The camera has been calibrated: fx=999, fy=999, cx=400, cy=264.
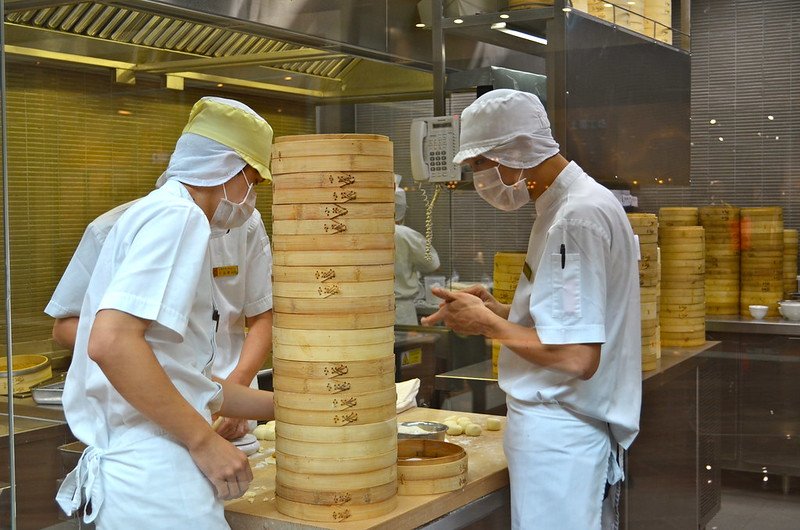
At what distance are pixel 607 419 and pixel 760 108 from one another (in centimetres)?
99

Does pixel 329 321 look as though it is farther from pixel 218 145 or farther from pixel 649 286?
pixel 649 286

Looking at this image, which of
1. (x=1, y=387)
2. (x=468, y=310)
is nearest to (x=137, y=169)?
(x=1, y=387)

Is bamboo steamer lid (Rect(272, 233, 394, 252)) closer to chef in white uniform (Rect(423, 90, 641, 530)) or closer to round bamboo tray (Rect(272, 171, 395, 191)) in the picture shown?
round bamboo tray (Rect(272, 171, 395, 191))

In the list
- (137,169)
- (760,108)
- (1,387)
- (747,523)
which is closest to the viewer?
(1,387)

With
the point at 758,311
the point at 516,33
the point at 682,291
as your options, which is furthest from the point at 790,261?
the point at 516,33

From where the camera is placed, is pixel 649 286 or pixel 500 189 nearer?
pixel 500 189

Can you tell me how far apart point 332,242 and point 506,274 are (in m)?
1.13

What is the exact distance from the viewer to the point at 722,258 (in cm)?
270

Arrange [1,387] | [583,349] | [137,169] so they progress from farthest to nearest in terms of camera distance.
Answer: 1. [583,349]
2. [137,169]
3. [1,387]

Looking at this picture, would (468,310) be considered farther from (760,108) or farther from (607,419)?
(760,108)

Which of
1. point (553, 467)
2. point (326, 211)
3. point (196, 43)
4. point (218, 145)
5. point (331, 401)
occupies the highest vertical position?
point (196, 43)

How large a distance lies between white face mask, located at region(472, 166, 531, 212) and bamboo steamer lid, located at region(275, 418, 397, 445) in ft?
2.20

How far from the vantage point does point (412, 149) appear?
8.96ft

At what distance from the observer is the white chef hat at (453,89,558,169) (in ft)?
6.72
